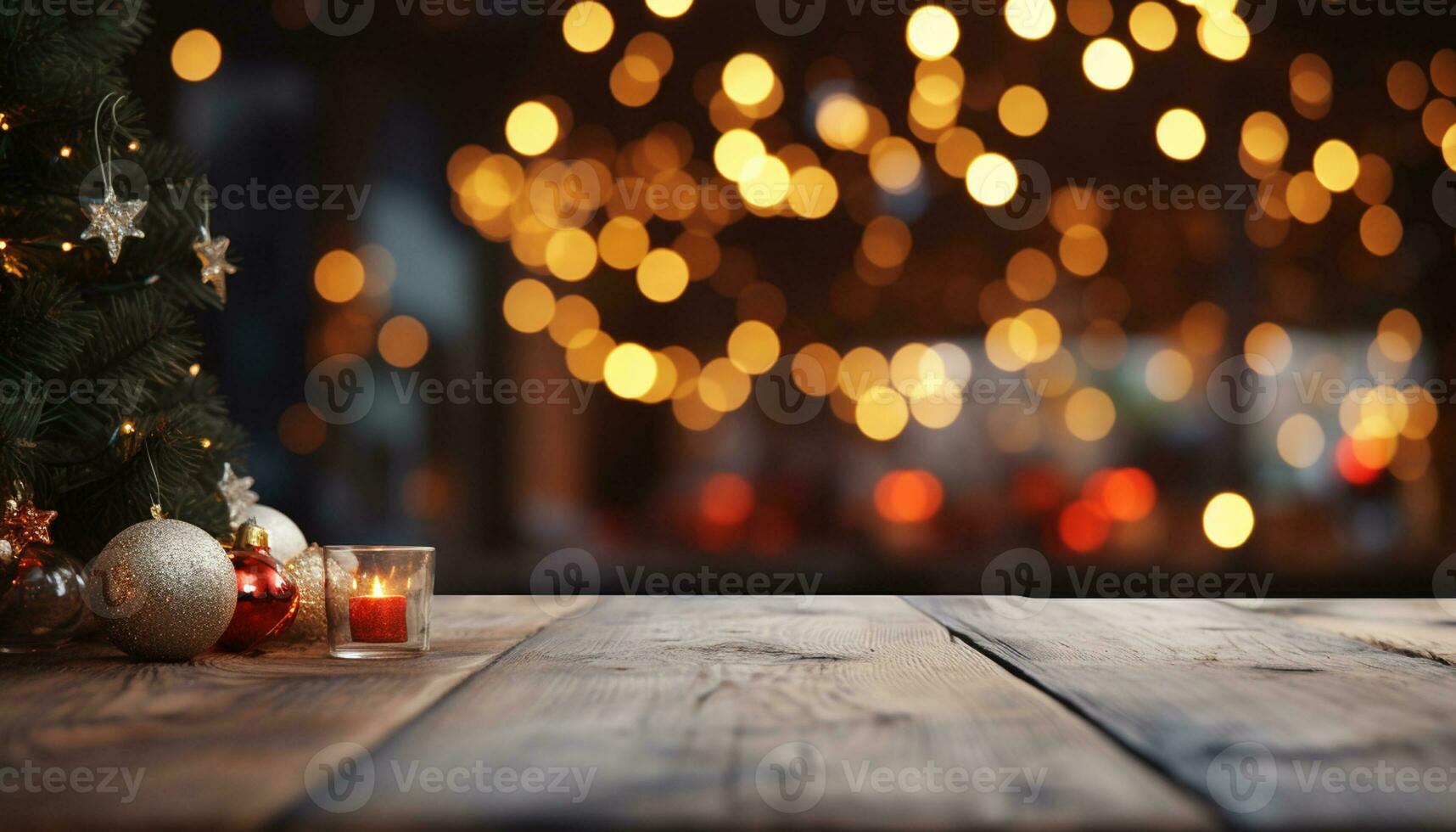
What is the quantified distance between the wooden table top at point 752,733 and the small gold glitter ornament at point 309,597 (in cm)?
5

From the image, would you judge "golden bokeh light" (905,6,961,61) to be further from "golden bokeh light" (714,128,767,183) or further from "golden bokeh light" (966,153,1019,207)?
"golden bokeh light" (714,128,767,183)

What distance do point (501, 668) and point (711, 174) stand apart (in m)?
1.26

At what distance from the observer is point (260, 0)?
179cm

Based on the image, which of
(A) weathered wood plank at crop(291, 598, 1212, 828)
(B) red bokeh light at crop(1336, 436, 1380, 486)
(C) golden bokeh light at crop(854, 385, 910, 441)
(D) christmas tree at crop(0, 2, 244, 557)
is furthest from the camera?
(B) red bokeh light at crop(1336, 436, 1380, 486)

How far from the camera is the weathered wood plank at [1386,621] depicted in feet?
2.91

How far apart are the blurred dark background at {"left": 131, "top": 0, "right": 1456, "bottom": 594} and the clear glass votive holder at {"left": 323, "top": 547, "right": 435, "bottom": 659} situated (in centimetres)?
89

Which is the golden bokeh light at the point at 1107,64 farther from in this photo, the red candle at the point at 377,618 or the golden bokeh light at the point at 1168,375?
the red candle at the point at 377,618

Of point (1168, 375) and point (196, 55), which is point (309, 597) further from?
point (1168, 375)

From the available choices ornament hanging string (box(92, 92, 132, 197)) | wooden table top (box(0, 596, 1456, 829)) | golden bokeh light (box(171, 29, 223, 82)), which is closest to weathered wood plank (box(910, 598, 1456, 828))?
wooden table top (box(0, 596, 1456, 829))

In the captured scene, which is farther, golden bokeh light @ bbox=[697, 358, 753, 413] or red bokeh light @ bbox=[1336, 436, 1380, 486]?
red bokeh light @ bbox=[1336, 436, 1380, 486]

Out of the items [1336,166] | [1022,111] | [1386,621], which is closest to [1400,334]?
[1336,166]

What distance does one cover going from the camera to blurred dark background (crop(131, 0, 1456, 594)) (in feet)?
5.81

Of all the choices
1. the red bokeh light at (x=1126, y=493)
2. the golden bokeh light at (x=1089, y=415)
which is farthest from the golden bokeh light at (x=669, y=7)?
the red bokeh light at (x=1126, y=493)

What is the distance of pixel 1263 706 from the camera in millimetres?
634
